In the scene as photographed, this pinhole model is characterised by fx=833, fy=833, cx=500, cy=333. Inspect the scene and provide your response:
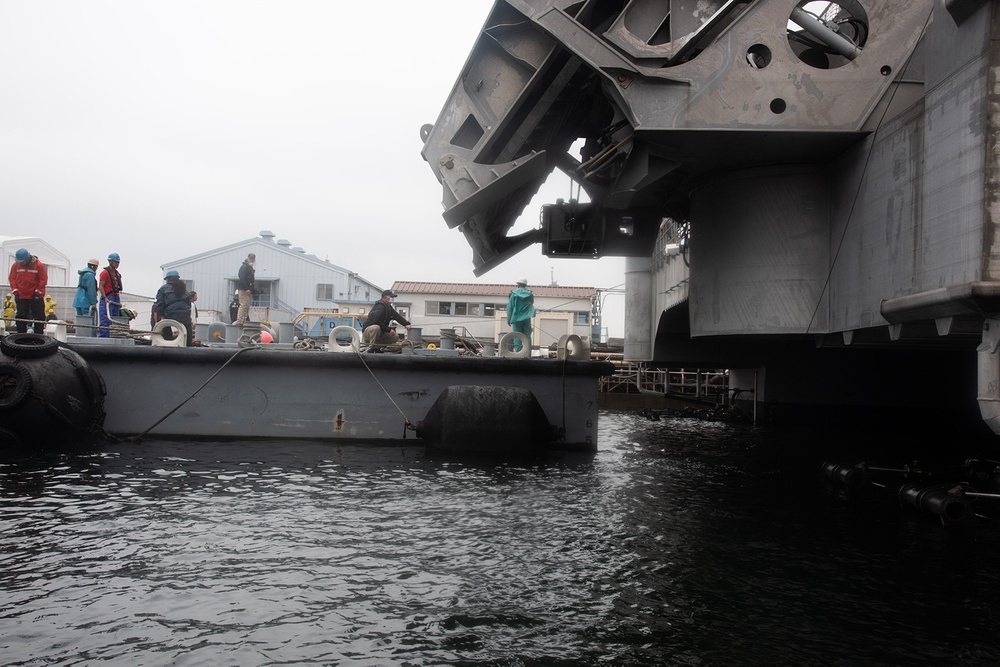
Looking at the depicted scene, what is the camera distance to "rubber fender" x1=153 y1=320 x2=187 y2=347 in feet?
39.9

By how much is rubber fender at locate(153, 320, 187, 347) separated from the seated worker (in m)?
2.66

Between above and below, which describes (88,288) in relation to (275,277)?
below

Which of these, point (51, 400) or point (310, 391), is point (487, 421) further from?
point (51, 400)

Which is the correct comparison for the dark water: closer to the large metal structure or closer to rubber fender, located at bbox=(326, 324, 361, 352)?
the large metal structure

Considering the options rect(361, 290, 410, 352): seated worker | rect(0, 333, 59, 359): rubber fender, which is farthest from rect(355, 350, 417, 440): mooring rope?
rect(0, 333, 59, 359): rubber fender

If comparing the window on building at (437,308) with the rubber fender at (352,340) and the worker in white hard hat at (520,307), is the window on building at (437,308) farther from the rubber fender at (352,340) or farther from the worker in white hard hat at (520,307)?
the rubber fender at (352,340)

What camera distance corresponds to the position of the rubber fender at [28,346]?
10.6m

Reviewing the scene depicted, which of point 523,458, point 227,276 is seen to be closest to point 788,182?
point 523,458

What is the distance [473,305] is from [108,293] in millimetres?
31716

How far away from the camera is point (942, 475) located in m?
10.8

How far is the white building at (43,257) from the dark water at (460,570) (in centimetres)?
2934

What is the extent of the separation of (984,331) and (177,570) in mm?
6360

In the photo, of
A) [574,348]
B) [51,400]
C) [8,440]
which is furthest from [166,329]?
[574,348]

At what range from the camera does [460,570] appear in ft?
20.0
